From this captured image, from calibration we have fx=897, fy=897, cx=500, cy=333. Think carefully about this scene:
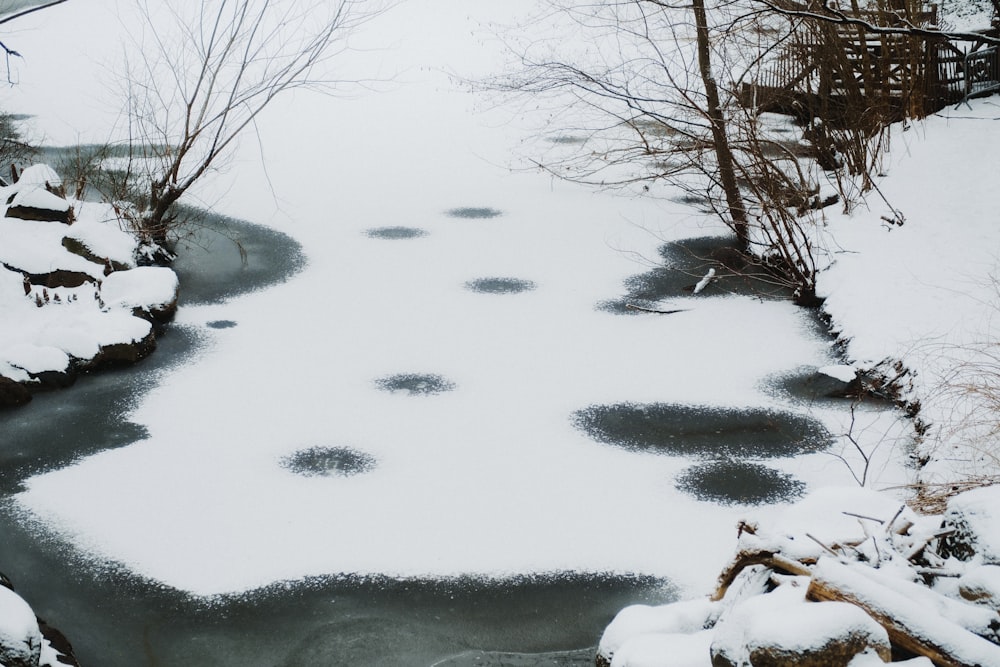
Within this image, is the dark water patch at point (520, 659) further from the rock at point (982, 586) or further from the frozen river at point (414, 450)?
the rock at point (982, 586)

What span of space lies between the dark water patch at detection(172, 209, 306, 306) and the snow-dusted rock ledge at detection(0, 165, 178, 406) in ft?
1.81

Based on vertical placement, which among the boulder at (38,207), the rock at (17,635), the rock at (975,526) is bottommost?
the rock at (17,635)

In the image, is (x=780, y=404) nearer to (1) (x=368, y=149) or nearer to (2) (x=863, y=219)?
(2) (x=863, y=219)

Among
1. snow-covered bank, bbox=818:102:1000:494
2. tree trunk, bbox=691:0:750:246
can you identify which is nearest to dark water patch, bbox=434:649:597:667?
snow-covered bank, bbox=818:102:1000:494

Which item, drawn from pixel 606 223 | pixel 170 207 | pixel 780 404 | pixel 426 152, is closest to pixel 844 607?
pixel 780 404

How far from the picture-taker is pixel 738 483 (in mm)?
6184

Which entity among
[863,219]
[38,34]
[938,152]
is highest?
[38,34]

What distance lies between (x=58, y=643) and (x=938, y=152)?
10.8 meters

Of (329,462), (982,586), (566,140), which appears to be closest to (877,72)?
(566,140)

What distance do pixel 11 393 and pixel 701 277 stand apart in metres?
6.90

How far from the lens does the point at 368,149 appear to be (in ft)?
51.8

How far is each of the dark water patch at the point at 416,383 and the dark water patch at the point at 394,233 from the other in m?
3.98

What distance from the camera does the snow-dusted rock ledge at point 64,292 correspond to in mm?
7691

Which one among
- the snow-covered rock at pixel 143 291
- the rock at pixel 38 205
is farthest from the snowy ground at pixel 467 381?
the rock at pixel 38 205
